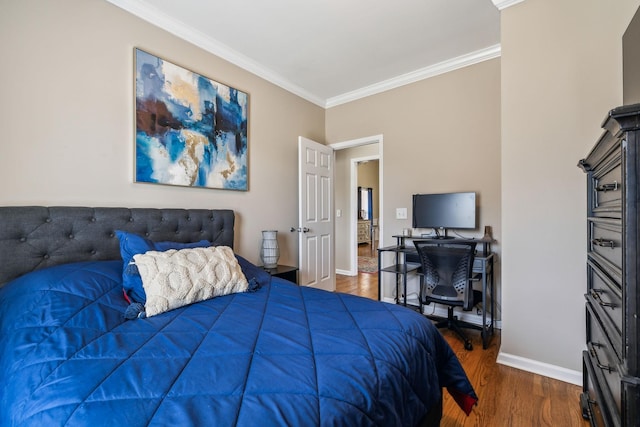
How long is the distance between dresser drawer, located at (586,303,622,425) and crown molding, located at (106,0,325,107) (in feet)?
11.0

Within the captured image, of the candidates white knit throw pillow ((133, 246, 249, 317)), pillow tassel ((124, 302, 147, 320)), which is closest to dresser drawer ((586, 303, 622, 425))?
white knit throw pillow ((133, 246, 249, 317))

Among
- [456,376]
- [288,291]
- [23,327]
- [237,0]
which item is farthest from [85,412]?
[237,0]

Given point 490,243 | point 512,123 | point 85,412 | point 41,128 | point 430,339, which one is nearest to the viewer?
point 85,412

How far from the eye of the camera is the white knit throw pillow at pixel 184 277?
1.39 meters

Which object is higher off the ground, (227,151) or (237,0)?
(237,0)

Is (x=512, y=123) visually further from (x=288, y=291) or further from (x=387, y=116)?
(x=288, y=291)

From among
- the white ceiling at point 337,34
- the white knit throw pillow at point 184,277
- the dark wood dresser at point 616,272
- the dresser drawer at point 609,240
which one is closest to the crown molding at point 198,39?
the white ceiling at point 337,34

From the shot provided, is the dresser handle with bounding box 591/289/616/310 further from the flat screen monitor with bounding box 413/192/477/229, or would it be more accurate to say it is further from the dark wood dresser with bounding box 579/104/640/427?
the flat screen monitor with bounding box 413/192/477/229

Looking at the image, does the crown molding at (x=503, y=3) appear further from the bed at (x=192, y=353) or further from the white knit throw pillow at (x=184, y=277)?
the white knit throw pillow at (x=184, y=277)

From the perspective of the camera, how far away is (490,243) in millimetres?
2703

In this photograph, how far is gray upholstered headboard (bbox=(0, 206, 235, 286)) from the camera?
157 centimetres

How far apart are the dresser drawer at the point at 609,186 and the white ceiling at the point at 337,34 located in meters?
1.63

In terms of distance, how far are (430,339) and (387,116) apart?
2.93 m

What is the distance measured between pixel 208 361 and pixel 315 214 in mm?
2797
